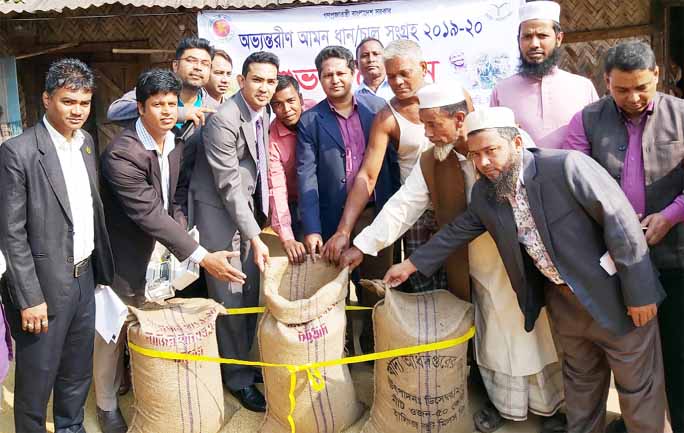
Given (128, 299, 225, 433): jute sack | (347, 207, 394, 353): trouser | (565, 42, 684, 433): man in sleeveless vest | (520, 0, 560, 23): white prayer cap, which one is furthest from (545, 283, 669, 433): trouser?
(128, 299, 225, 433): jute sack

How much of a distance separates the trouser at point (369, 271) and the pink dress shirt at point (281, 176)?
444 mm

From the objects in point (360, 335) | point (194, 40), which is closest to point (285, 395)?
point (360, 335)

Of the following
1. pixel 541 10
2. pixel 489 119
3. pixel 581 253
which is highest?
pixel 541 10

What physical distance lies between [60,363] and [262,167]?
4.80 feet

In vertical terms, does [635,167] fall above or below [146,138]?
below

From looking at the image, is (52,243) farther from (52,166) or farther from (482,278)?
(482,278)

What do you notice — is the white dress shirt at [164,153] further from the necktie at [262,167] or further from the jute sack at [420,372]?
the jute sack at [420,372]

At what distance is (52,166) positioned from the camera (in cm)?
289

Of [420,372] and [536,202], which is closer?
[536,202]

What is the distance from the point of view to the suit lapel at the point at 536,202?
107 inches

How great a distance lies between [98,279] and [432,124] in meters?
1.82

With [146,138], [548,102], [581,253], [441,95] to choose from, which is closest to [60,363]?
[146,138]

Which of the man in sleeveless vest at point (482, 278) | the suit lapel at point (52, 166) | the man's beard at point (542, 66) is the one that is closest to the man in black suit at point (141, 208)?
the suit lapel at point (52, 166)

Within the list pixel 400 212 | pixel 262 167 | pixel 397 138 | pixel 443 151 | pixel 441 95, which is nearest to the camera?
pixel 441 95
